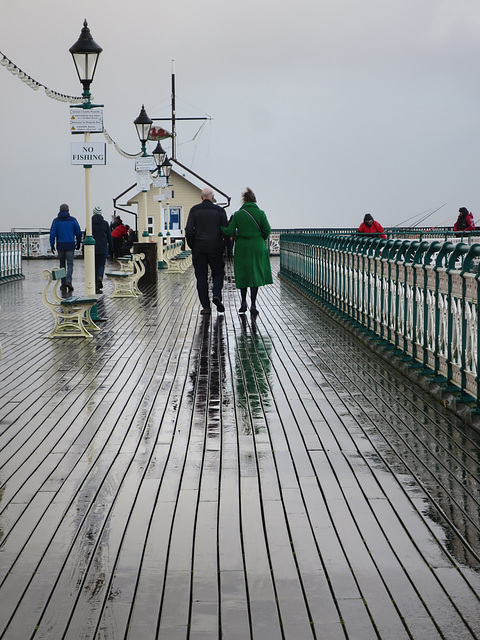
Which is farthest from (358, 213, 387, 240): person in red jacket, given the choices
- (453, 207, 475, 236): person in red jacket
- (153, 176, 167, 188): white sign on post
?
(153, 176, 167, 188): white sign on post

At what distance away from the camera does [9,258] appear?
24297 mm

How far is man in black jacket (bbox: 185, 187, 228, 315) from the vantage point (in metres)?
14.1

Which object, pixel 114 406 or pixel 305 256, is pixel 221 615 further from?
pixel 305 256

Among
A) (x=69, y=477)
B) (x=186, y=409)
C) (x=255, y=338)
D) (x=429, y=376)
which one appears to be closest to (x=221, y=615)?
(x=69, y=477)

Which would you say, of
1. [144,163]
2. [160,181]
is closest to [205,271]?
[144,163]

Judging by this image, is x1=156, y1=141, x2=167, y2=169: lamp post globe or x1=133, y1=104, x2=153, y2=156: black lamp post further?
Answer: x1=156, y1=141, x2=167, y2=169: lamp post globe

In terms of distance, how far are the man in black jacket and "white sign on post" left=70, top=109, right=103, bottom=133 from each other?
197 centimetres

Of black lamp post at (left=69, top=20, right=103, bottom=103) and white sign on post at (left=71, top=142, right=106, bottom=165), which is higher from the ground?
black lamp post at (left=69, top=20, right=103, bottom=103)

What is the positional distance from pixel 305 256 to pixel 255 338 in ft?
26.0

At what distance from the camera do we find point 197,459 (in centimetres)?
557

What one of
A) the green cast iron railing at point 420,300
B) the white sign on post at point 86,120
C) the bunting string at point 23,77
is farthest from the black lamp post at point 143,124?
the white sign on post at point 86,120

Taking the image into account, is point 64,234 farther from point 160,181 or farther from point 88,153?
point 160,181

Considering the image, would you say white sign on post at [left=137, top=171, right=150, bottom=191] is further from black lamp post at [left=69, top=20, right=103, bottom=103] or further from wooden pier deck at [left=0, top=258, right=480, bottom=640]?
→ wooden pier deck at [left=0, top=258, right=480, bottom=640]

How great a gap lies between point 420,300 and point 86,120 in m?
6.30
